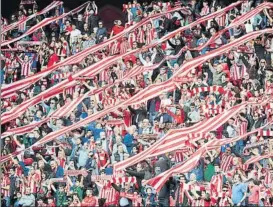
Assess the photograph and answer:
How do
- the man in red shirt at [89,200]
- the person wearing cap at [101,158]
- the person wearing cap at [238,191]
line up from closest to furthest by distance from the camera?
the person wearing cap at [238,191]
the man in red shirt at [89,200]
the person wearing cap at [101,158]

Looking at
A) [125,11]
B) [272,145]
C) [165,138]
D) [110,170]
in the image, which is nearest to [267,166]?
[272,145]

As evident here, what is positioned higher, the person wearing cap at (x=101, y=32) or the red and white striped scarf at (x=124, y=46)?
the person wearing cap at (x=101, y=32)

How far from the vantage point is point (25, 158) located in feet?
52.8

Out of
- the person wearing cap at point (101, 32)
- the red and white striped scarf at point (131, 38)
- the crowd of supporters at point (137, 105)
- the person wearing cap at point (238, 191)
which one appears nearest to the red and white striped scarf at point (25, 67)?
the crowd of supporters at point (137, 105)

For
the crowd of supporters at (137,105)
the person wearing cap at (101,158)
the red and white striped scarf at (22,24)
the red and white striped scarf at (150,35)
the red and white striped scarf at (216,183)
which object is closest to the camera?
the red and white striped scarf at (216,183)

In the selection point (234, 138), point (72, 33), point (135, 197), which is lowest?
point (135, 197)

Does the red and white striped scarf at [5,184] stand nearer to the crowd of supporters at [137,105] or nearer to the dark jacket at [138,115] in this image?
the crowd of supporters at [137,105]

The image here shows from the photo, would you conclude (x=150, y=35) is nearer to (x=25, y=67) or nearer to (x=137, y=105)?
(x=137, y=105)

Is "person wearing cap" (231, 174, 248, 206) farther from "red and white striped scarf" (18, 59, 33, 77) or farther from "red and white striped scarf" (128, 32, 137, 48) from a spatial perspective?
"red and white striped scarf" (18, 59, 33, 77)

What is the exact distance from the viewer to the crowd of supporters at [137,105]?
1545cm

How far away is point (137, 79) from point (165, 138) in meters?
1.32

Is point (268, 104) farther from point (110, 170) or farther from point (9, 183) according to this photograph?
point (9, 183)

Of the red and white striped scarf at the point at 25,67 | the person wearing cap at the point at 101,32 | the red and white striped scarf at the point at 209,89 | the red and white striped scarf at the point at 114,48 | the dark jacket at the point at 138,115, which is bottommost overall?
the dark jacket at the point at 138,115

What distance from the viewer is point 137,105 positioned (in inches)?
632
